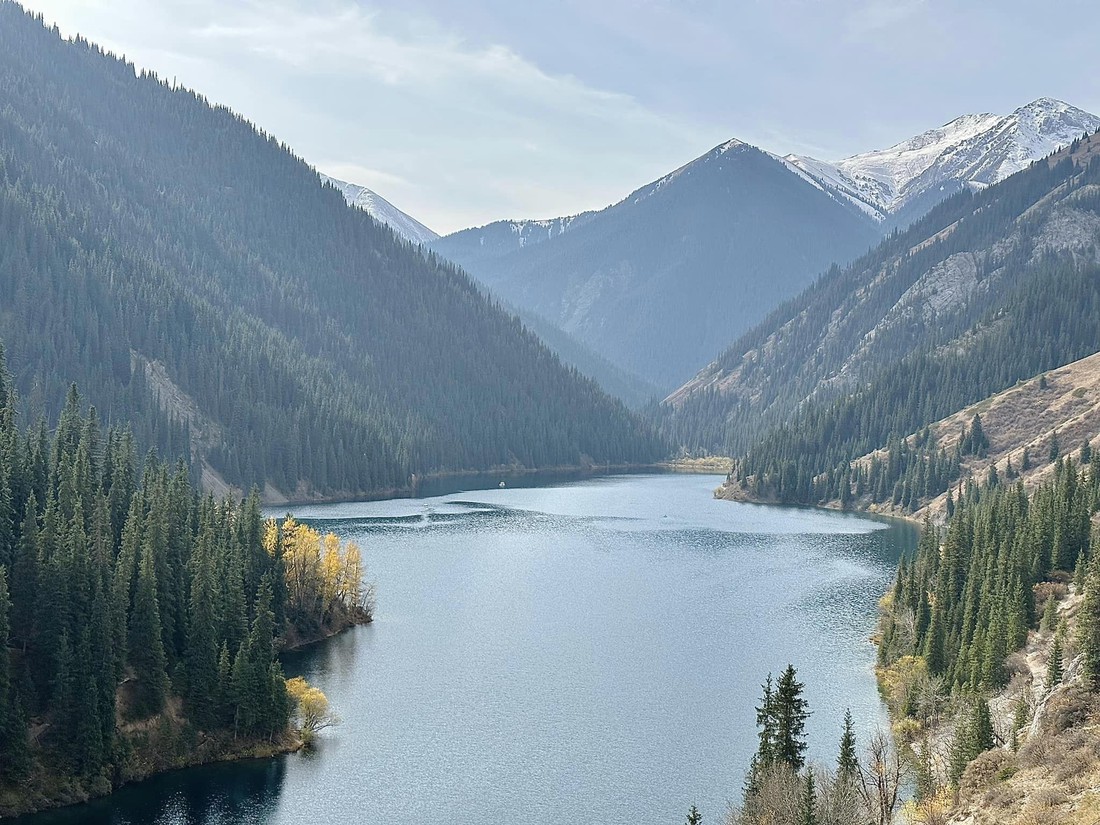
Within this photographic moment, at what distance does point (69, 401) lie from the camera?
118 m

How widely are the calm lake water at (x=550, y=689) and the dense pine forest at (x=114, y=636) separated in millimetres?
3038

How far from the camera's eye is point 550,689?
3821 inches

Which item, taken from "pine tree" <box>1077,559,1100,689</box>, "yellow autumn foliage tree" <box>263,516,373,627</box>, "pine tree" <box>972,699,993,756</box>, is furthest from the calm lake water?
"pine tree" <box>1077,559,1100,689</box>

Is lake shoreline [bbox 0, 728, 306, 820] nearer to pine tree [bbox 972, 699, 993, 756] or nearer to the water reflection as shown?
the water reflection

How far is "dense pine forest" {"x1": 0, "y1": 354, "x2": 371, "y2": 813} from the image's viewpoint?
238 feet

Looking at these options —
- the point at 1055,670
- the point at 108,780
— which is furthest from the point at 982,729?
the point at 108,780

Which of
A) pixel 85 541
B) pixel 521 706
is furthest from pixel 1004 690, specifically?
pixel 85 541

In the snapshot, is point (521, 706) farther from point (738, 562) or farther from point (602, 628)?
point (738, 562)

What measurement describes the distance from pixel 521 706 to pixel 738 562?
262ft

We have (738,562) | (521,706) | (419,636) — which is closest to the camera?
(521,706)

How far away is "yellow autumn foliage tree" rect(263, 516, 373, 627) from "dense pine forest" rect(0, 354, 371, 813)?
823 cm

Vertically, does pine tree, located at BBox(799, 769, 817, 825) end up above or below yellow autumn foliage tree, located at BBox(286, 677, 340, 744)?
above

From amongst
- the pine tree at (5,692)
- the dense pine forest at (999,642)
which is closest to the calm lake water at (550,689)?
the pine tree at (5,692)

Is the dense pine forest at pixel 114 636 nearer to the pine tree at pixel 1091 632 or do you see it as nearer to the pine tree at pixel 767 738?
the pine tree at pixel 767 738
